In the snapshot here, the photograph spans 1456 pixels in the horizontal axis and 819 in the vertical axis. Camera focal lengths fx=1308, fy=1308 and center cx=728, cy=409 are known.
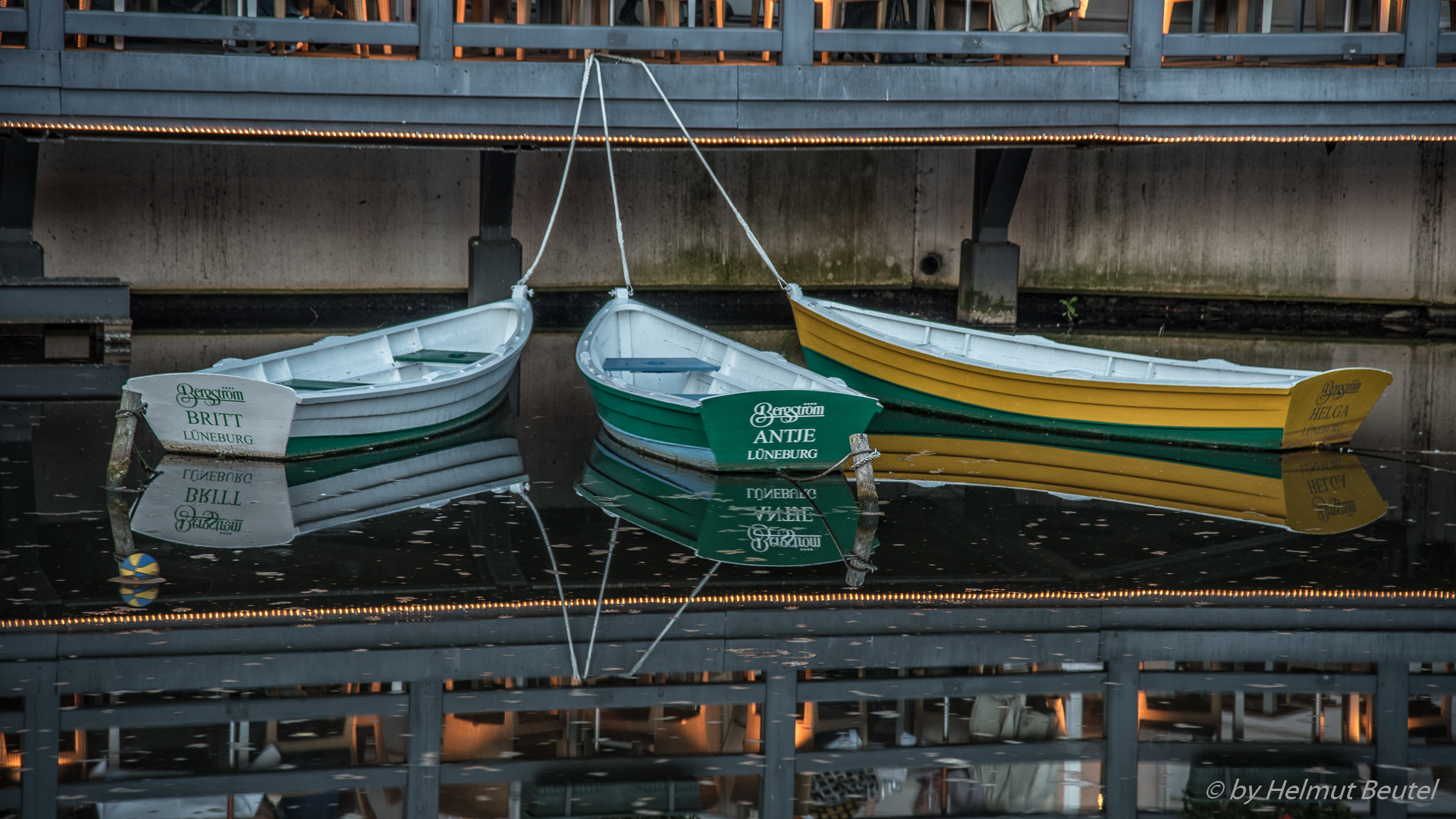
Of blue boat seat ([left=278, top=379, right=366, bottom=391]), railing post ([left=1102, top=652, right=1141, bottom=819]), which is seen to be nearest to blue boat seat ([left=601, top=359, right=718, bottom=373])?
blue boat seat ([left=278, top=379, right=366, bottom=391])

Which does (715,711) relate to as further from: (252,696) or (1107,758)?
(252,696)

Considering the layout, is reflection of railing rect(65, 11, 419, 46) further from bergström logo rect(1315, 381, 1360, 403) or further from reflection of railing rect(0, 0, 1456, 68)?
bergström logo rect(1315, 381, 1360, 403)

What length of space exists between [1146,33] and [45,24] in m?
9.61

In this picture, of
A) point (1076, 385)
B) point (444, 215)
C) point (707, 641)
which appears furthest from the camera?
point (444, 215)

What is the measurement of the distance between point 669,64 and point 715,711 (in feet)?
26.4

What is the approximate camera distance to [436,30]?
445 inches

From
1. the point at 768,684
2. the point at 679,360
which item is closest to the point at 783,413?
the point at 679,360

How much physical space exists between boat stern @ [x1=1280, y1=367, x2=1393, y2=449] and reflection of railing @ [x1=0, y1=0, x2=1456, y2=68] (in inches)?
162

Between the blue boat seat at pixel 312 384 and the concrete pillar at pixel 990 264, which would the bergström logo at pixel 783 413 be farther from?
the concrete pillar at pixel 990 264

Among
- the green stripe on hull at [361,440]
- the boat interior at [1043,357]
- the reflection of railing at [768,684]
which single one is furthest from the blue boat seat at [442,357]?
the reflection of railing at [768,684]

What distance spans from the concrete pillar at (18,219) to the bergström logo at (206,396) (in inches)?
202

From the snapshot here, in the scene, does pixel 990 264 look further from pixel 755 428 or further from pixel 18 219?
pixel 18 219

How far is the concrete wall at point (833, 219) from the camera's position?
15.8m

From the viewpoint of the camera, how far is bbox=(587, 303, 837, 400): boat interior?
9.78m
